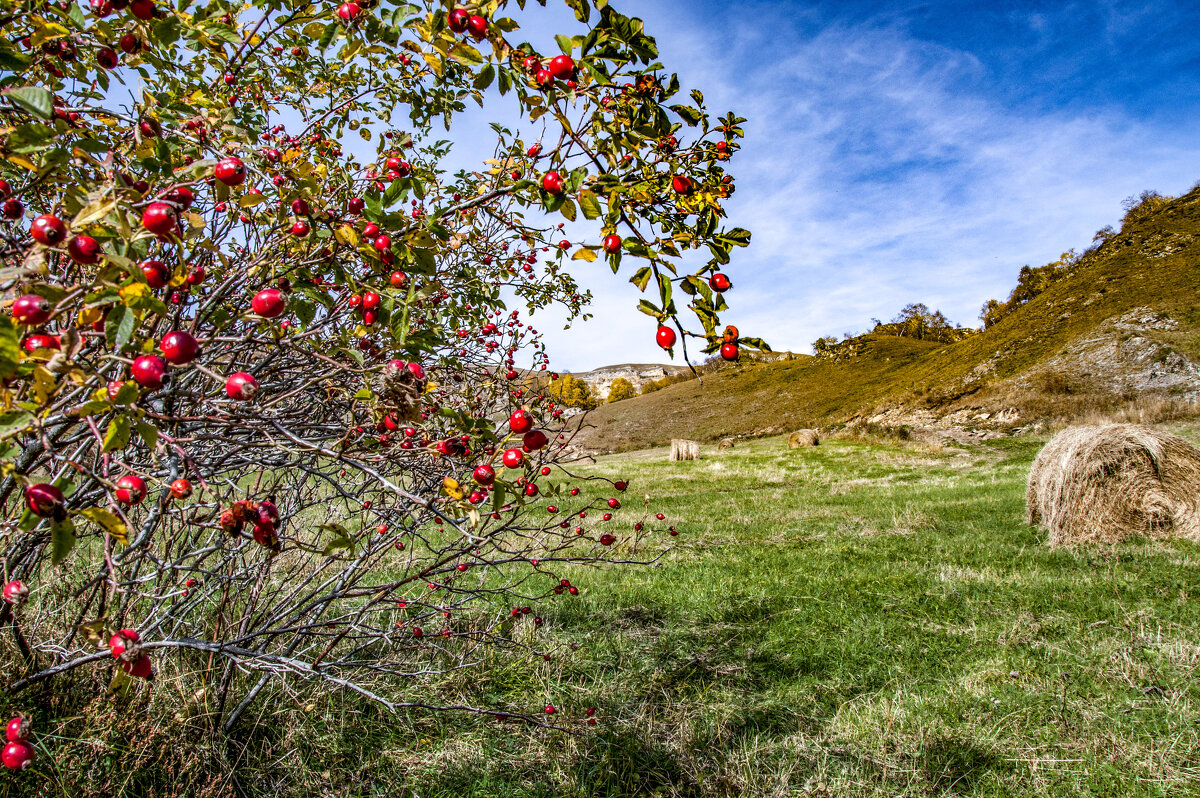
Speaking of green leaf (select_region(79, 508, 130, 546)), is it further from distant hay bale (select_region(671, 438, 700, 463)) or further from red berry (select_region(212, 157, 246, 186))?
distant hay bale (select_region(671, 438, 700, 463))

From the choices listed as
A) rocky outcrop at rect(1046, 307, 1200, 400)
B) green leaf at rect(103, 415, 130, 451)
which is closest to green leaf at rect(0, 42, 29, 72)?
green leaf at rect(103, 415, 130, 451)

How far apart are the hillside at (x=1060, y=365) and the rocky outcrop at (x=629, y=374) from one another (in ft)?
99.8

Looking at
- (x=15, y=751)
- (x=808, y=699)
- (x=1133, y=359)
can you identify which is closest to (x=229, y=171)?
(x=15, y=751)

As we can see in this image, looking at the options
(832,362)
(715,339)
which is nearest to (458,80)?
(715,339)

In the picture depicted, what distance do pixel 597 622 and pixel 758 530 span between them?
4482 mm

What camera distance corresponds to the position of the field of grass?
8.43 ft

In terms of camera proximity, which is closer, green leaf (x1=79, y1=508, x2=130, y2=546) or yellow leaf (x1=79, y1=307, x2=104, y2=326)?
green leaf (x1=79, y1=508, x2=130, y2=546)

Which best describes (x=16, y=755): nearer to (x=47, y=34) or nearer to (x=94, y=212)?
(x=94, y=212)

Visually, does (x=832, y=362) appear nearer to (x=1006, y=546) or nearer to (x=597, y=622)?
(x=1006, y=546)

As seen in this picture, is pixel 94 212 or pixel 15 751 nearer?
pixel 94 212

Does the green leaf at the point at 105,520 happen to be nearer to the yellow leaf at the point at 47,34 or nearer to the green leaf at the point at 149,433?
the green leaf at the point at 149,433

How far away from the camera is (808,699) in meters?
3.41

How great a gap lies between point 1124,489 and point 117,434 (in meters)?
9.11

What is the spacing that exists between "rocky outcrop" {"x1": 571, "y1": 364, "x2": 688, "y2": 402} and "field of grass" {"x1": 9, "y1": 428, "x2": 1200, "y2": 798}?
5941 centimetres
